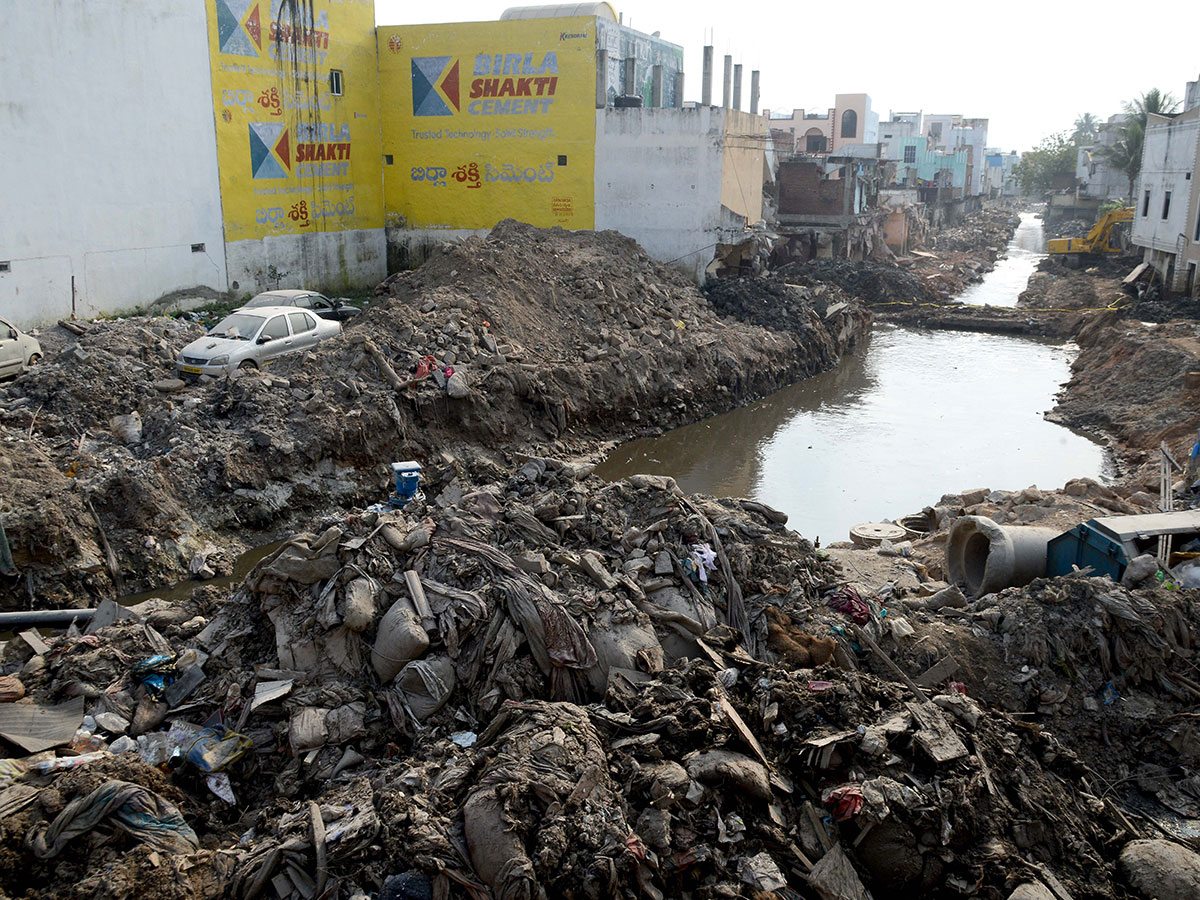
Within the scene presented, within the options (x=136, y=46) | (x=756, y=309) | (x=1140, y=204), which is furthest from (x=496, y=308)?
(x=1140, y=204)

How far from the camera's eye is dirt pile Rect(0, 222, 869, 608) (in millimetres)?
11742

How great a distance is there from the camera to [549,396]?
56.5ft

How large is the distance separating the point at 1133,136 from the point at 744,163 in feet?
128

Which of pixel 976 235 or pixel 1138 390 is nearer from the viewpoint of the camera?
pixel 1138 390

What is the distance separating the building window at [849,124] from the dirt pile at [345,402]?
183ft

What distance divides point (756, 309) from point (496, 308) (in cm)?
920

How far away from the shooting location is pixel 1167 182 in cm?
3300

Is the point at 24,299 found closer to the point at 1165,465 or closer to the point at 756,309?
the point at 756,309

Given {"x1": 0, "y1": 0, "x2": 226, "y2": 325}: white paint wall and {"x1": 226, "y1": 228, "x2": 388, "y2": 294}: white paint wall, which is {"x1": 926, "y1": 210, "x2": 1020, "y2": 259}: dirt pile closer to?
{"x1": 226, "y1": 228, "x2": 388, "y2": 294}: white paint wall

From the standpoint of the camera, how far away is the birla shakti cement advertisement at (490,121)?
88.9 feet

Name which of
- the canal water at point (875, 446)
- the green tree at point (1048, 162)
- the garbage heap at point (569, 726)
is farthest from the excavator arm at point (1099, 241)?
the green tree at point (1048, 162)

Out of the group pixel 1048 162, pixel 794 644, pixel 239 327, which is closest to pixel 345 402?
pixel 239 327

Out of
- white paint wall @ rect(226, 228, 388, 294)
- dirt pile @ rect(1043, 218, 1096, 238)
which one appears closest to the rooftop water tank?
white paint wall @ rect(226, 228, 388, 294)

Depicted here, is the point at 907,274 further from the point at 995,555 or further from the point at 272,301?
the point at 995,555
